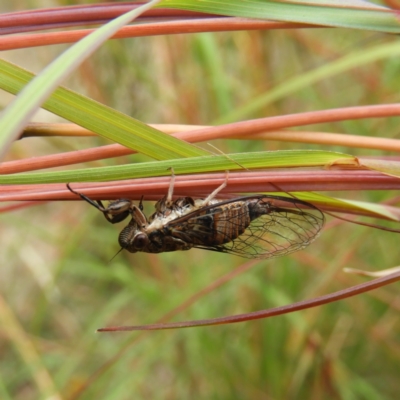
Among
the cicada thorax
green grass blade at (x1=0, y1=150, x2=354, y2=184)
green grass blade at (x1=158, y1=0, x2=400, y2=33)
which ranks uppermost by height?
green grass blade at (x1=158, y1=0, x2=400, y2=33)

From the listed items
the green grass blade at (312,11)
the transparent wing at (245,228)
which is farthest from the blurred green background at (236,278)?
the green grass blade at (312,11)

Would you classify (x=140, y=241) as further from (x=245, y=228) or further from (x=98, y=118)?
(x=98, y=118)

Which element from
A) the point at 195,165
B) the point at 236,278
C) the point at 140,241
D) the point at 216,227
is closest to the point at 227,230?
the point at 216,227

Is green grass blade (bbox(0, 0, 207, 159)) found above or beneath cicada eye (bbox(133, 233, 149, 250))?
above

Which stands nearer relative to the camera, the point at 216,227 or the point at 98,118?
the point at 98,118

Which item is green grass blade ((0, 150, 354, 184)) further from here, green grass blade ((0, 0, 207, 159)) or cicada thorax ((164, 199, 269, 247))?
cicada thorax ((164, 199, 269, 247))

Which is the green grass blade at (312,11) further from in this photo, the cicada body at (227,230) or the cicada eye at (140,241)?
the cicada eye at (140,241)

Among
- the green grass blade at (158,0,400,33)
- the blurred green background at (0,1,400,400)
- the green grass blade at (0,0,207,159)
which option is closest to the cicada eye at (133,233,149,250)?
the green grass blade at (0,0,207,159)
